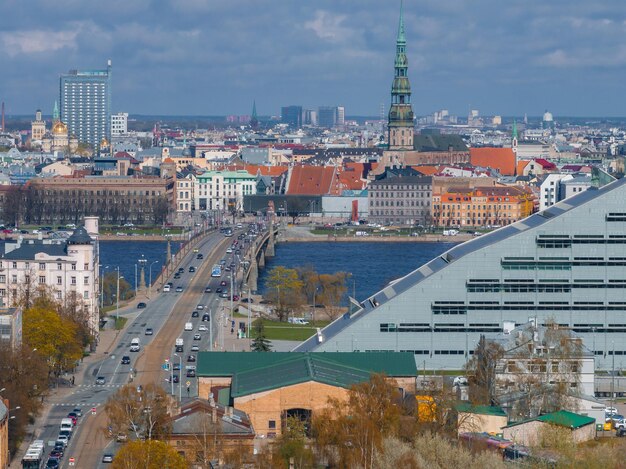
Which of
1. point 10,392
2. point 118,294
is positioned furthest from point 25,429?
point 118,294

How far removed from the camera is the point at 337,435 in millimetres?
31562

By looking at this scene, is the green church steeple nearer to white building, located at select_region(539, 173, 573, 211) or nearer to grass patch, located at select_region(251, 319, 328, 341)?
white building, located at select_region(539, 173, 573, 211)

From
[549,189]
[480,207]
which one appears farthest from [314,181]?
[549,189]

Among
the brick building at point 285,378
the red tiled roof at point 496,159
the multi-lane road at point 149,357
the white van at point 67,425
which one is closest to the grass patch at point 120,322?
the multi-lane road at point 149,357

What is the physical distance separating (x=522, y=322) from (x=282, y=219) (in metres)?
72.4

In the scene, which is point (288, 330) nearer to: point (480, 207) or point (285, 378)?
point (285, 378)

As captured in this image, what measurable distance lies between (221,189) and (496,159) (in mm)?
30807

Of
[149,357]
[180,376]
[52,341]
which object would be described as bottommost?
[149,357]

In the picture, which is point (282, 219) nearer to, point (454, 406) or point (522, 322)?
point (522, 322)

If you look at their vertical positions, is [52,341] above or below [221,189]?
below

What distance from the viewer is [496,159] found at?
500ft

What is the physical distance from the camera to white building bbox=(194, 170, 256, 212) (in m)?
128

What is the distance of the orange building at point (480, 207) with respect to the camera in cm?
11306

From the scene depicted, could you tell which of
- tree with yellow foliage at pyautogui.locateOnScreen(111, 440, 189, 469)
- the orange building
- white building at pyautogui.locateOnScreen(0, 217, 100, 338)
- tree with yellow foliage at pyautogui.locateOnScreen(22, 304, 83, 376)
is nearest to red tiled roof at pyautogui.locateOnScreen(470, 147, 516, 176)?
the orange building
